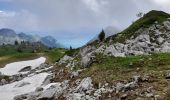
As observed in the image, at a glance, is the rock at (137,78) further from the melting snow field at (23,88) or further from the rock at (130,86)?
the melting snow field at (23,88)

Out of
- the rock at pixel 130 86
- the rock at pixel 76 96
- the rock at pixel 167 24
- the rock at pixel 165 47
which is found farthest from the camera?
the rock at pixel 167 24

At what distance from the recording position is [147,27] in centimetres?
7075

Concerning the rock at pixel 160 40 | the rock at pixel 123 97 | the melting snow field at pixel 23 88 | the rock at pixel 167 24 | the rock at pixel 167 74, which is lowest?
the melting snow field at pixel 23 88

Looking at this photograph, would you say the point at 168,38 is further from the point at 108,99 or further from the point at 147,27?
the point at 108,99

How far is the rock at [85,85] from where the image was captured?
36494mm

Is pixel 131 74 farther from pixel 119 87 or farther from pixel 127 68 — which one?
pixel 119 87

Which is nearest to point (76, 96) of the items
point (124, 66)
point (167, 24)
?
point (124, 66)

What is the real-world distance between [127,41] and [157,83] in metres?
35.0

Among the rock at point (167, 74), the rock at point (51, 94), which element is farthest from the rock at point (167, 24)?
the rock at point (167, 74)

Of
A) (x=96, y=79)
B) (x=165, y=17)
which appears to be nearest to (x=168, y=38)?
(x=165, y=17)

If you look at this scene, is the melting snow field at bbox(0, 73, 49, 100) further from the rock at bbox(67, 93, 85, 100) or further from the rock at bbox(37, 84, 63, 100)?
the rock at bbox(67, 93, 85, 100)

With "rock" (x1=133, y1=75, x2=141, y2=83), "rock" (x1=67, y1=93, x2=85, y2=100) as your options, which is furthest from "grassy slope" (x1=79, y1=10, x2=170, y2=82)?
"rock" (x1=67, y1=93, x2=85, y2=100)

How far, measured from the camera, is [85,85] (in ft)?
122

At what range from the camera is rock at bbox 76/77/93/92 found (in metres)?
36.5
